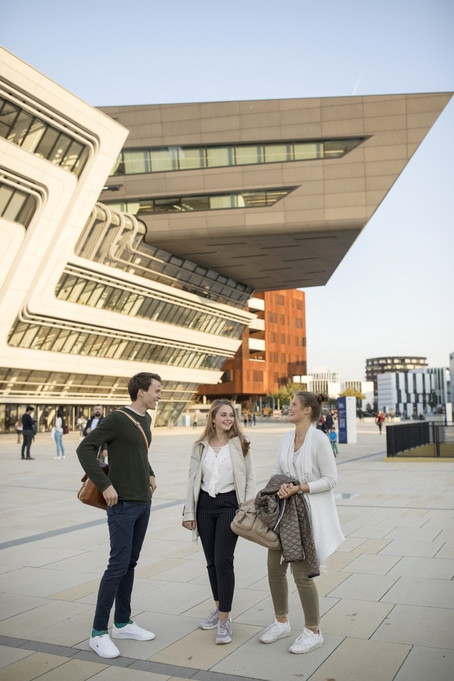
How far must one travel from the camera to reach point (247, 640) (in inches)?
216

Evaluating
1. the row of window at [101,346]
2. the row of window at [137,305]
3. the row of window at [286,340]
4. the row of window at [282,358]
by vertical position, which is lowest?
the row of window at [101,346]

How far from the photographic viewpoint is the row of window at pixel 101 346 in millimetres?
41406

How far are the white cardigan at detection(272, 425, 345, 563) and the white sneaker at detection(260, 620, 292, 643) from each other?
2.26ft

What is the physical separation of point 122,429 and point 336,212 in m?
41.6

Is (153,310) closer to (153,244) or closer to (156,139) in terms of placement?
(153,244)

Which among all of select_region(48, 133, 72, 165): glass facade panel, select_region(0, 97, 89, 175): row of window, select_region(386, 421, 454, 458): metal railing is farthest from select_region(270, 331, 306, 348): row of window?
select_region(386, 421, 454, 458): metal railing

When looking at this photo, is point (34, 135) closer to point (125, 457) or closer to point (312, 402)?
point (125, 457)

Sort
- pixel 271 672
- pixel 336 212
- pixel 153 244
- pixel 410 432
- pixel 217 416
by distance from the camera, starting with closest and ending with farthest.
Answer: pixel 271 672, pixel 217 416, pixel 410 432, pixel 336 212, pixel 153 244

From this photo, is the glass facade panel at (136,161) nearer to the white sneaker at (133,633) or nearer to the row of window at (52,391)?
the row of window at (52,391)

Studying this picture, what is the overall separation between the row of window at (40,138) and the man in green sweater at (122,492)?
29673 mm

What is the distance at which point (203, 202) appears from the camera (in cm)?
4759

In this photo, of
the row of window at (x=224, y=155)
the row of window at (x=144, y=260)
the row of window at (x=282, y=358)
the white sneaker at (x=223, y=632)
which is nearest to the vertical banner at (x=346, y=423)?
the row of window at (x=224, y=155)

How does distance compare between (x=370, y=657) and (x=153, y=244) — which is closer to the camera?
(x=370, y=657)

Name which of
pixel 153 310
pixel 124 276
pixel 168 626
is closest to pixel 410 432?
pixel 168 626
